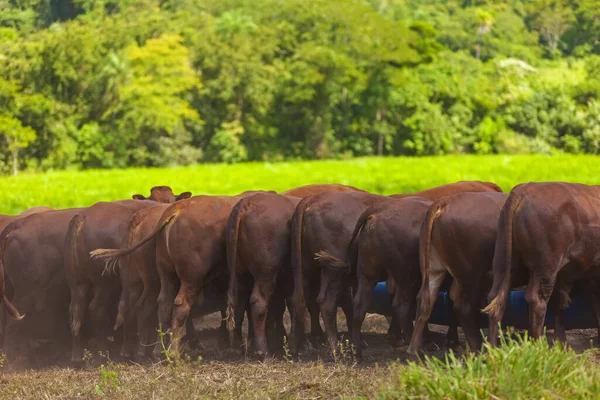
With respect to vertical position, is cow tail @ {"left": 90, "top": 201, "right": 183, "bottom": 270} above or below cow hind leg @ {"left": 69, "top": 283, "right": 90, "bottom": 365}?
above

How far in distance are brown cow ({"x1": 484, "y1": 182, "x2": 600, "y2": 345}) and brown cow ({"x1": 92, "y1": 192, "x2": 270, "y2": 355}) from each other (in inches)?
117

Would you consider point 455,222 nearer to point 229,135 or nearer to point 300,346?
point 300,346

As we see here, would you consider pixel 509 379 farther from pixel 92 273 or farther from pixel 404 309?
pixel 92 273

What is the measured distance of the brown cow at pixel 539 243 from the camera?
339 inches

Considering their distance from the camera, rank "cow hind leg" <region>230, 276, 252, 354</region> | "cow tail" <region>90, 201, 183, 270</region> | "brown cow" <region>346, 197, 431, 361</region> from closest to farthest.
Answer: "brown cow" <region>346, 197, 431, 361</region>
"cow tail" <region>90, 201, 183, 270</region>
"cow hind leg" <region>230, 276, 252, 354</region>

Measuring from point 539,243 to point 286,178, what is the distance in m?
33.2

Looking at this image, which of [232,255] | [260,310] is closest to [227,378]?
[260,310]

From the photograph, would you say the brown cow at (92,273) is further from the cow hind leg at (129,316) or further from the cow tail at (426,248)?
the cow tail at (426,248)

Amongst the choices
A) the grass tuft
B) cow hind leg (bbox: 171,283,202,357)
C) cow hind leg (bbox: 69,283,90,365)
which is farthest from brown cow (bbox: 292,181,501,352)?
the grass tuft

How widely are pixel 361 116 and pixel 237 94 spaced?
32.6ft

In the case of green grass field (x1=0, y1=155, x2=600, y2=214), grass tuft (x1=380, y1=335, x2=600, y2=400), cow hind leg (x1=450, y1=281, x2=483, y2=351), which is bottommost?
green grass field (x1=0, y1=155, x2=600, y2=214)

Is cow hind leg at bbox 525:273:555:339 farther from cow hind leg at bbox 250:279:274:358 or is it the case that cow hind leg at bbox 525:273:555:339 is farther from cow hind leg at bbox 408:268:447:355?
cow hind leg at bbox 250:279:274:358

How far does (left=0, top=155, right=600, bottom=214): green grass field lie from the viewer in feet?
111

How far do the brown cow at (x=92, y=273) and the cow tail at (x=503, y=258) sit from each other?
413 cm
